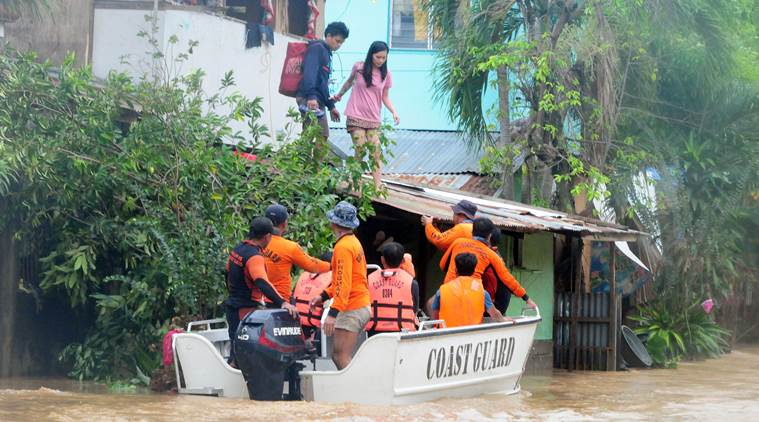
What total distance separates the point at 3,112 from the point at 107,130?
3.31 ft

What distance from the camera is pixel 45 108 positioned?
41.5 feet

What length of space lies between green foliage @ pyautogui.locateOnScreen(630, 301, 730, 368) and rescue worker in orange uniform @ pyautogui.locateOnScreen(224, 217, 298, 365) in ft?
32.9

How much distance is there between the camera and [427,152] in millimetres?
24031

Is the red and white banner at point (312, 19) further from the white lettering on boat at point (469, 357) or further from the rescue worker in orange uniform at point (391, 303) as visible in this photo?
the rescue worker in orange uniform at point (391, 303)

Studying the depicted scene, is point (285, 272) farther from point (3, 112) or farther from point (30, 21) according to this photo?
point (30, 21)

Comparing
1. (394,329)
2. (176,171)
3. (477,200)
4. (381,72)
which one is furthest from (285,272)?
(477,200)

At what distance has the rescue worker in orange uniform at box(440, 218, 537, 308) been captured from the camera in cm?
1190

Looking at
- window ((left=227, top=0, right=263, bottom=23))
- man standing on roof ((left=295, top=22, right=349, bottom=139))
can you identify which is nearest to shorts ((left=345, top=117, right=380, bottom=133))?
man standing on roof ((left=295, top=22, right=349, bottom=139))

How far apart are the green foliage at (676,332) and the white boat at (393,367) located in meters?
7.84

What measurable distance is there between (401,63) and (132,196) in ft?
42.4

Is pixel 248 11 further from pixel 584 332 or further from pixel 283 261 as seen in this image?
pixel 283 261

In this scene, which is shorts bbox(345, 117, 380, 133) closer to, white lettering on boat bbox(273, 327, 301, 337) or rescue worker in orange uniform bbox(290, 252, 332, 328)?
rescue worker in orange uniform bbox(290, 252, 332, 328)

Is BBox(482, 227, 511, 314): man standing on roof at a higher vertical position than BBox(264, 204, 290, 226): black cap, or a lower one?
lower

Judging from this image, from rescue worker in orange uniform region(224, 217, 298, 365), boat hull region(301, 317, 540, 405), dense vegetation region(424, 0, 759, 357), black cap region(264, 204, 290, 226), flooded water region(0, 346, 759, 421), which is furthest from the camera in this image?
dense vegetation region(424, 0, 759, 357)
